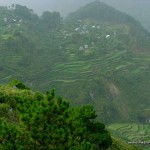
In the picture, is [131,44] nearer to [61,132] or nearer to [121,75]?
[121,75]

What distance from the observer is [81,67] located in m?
121

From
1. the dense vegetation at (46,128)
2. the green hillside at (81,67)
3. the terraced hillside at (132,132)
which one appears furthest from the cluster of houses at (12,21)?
the dense vegetation at (46,128)

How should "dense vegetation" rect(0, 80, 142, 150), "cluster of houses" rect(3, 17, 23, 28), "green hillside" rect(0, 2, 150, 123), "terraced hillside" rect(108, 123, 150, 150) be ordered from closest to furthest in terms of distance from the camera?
1. "dense vegetation" rect(0, 80, 142, 150)
2. "terraced hillside" rect(108, 123, 150, 150)
3. "green hillside" rect(0, 2, 150, 123)
4. "cluster of houses" rect(3, 17, 23, 28)

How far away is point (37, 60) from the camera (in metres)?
126

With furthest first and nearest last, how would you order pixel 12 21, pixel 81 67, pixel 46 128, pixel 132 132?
pixel 12 21
pixel 81 67
pixel 132 132
pixel 46 128

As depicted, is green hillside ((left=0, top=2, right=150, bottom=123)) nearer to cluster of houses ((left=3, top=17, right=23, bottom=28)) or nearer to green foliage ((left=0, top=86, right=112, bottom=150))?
cluster of houses ((left=3, top=17, right=23, bottom=28))

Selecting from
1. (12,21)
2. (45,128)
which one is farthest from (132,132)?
(12,21)

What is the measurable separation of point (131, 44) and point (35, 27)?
4356cm

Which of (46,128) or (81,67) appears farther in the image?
(81,67)

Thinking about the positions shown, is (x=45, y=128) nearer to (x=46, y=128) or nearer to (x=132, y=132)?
(x=46, y=128)

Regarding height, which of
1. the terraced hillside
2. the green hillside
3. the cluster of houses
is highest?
the cluster of houses

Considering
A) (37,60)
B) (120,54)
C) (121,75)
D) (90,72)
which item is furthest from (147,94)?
(37,60)

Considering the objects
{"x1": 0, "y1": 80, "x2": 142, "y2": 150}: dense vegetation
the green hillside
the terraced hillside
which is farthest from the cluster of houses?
{"x1": 0, "y1": 80, "x2": 142, "y2": 150}: dense vegetation

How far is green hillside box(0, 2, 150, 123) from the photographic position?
10625cm
